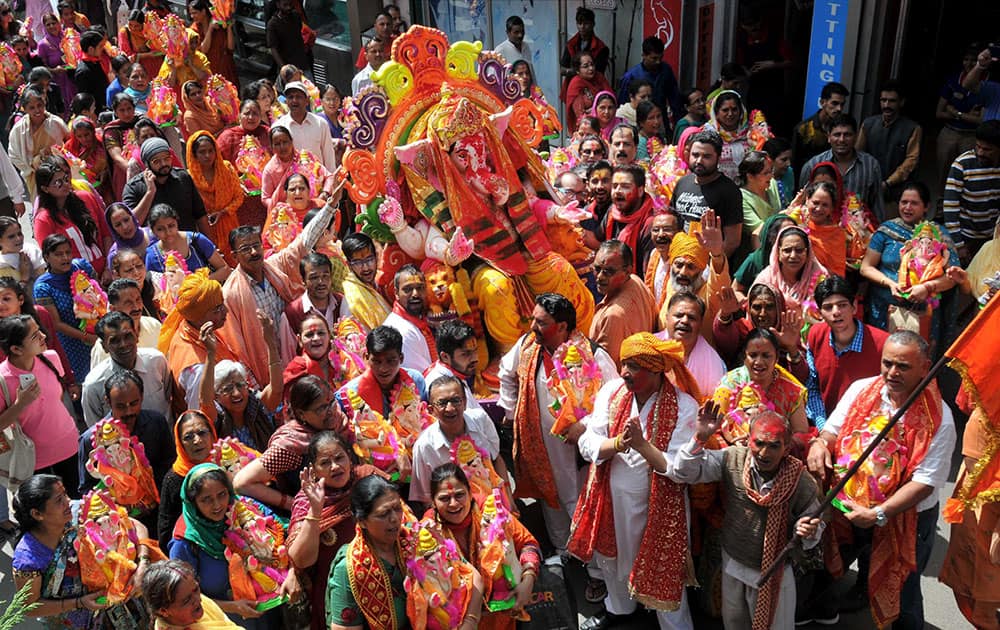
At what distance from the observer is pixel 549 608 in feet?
12.8

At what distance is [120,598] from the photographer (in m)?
3.68

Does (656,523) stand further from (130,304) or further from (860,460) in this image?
(130,304)

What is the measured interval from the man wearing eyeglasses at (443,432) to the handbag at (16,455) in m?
2.01

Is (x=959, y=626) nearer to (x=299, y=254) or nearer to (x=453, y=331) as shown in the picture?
(x=453, y=331)

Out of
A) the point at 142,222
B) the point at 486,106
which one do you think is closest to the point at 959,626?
the point at 486,106

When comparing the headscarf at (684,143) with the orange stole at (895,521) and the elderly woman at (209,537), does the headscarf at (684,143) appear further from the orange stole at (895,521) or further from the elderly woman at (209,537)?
the elderly woman at (209,537)

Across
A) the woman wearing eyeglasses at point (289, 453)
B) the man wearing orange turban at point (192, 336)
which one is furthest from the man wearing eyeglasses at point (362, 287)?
the woman wearing eyeglasses at point (289, 453)

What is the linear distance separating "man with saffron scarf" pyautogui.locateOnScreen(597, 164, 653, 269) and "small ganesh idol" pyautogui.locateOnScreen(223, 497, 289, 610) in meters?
2.86

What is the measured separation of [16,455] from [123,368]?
2.38 feet

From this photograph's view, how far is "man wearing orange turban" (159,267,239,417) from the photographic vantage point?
4.75m

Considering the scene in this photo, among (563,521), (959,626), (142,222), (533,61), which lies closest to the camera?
(959,626)

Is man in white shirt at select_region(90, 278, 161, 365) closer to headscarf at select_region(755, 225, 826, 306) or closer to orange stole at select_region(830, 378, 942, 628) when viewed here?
headscarf at select_region(755, 225, 826, 306)

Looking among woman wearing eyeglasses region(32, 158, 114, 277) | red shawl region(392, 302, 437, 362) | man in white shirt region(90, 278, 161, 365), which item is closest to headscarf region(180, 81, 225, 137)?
woman wearing eyeglasses region(32, 158, 114, 277)

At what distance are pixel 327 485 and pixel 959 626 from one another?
9.73ft
